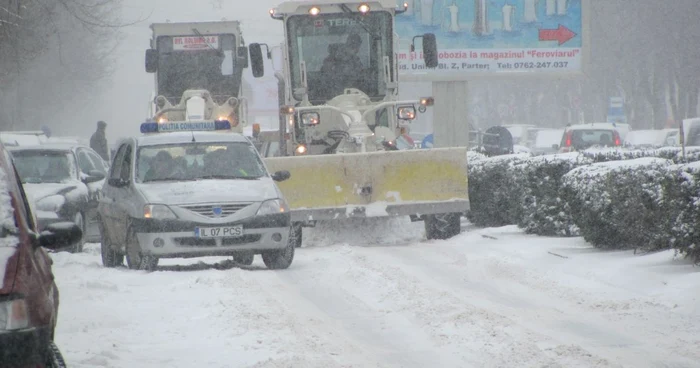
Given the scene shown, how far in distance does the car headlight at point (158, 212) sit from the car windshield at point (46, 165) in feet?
16.0

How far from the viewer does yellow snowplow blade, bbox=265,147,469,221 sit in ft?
52.2

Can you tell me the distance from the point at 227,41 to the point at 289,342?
59.3ft

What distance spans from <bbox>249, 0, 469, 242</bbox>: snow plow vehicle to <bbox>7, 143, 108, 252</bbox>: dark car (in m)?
2.91

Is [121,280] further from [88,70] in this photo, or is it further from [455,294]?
[88,70]

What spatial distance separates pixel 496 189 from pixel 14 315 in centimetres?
1345

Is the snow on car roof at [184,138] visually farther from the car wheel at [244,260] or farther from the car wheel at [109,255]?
the car wheel at [244,260]

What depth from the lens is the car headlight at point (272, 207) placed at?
42.7 feet

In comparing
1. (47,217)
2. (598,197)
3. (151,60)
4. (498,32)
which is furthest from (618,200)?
(498,32)

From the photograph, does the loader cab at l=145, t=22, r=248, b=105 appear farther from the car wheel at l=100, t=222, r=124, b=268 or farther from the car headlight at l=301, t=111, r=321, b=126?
the car wheel at l=100, t=222, r=124, b=268

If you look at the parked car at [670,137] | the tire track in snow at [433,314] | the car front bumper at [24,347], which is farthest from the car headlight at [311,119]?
the parked car at [670,137]

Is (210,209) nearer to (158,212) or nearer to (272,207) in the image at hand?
(158,212)

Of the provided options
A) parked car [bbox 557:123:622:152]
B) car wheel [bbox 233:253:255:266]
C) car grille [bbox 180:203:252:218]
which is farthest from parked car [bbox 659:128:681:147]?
car grille [bbox 180:203:252:218]

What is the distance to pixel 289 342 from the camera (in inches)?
319

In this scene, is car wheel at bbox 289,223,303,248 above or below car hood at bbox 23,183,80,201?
below
